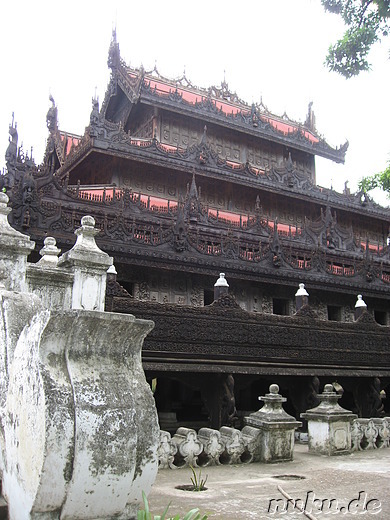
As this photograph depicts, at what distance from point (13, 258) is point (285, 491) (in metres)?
3.60

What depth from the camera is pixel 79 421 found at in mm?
2418

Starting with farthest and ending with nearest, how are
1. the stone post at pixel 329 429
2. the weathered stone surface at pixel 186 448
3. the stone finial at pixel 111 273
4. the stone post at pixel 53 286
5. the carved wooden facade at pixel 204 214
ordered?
the carved wooden facade at pixel 204 214 → the stone finial at pixel 111 273 → the stone post at pixel 329 429 → the weathered stone surface at pixel 186 448 → the stone post at pixel 53 286

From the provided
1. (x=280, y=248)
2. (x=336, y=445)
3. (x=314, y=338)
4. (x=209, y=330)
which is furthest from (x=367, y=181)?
(x=336, y=445)

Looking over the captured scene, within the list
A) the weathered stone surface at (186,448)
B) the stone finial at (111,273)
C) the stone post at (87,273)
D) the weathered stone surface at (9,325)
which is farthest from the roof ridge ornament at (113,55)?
the weathered stone surface at (9,325)

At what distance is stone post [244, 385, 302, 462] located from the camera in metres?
7.23

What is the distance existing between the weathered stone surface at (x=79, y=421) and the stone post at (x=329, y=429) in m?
6.21

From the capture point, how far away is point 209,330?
35.0ft

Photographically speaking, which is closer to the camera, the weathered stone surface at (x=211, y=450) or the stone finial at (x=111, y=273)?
the weathered stone surface at (x=211, y=450)

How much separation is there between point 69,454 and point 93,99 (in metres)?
16.1

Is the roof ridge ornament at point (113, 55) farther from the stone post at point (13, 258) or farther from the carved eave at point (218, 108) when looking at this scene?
the stone post at point (13, 258)

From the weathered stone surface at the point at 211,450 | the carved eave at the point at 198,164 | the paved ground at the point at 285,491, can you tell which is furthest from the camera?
the carved eave at the point at 198,164

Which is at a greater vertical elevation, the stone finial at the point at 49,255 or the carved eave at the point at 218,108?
the carved eave at the point at 218,108

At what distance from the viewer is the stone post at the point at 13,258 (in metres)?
5.24

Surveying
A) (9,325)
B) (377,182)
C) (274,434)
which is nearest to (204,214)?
(274,434)
